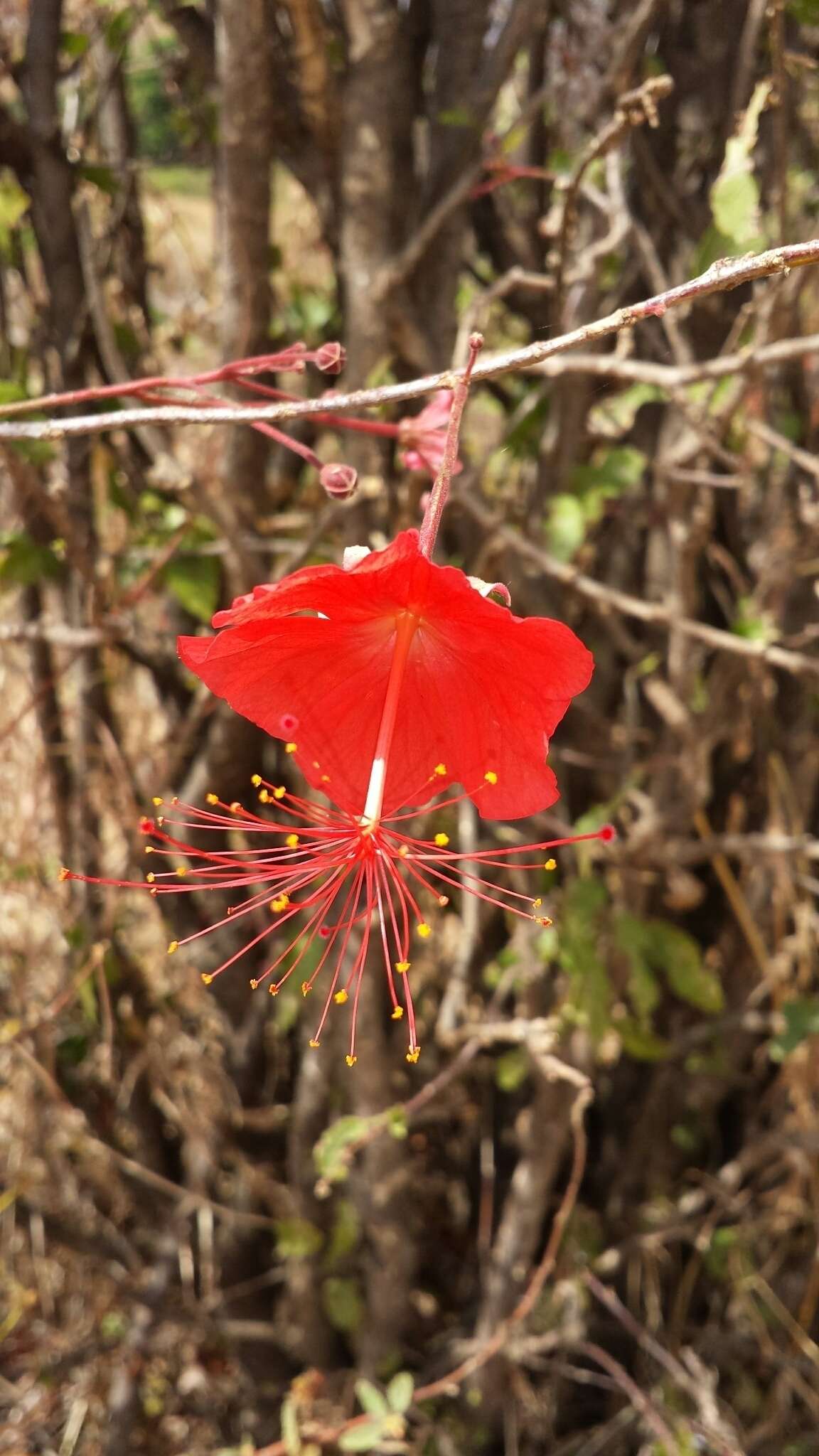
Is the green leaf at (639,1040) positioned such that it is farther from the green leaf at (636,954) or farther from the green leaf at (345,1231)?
the green leaf at (345,1231)

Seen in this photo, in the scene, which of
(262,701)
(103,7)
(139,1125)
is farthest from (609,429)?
(139,1125)

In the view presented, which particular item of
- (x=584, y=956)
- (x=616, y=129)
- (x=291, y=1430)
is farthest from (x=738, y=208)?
(x=291, y=1430)

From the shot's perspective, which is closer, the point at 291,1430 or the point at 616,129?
the point at 616,129

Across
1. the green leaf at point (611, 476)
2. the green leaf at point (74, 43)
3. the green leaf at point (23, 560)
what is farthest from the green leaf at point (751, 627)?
the green leaf at point (74, 43)

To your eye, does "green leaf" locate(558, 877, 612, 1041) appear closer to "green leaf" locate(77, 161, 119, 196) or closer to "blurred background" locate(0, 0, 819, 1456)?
"blurred background" locate(0, 0, 819, 1456)

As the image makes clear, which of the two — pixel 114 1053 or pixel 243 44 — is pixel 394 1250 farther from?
pixel 243 44

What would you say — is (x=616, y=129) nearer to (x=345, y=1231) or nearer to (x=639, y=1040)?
(x=639, y=1040)

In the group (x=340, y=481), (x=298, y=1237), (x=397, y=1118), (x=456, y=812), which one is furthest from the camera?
(x=298, y=1237)
